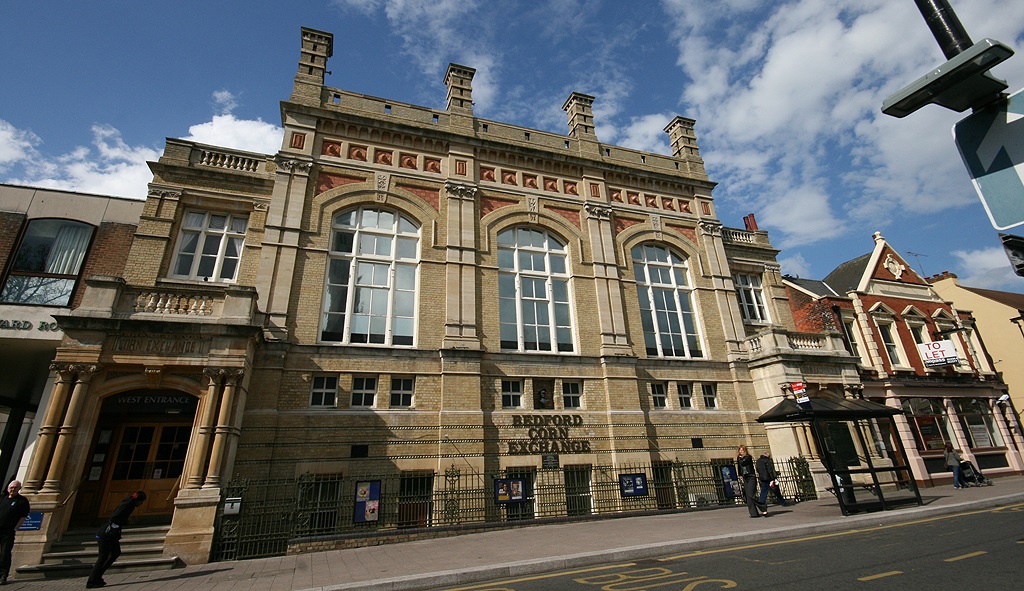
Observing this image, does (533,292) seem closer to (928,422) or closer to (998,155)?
(998,155)

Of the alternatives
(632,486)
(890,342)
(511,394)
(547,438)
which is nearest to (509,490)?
(547,438)

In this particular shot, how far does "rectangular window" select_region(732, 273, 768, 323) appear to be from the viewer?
23.4 m

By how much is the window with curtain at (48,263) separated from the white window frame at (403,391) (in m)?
10.7

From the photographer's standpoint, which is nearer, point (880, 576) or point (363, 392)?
point (880, 576)

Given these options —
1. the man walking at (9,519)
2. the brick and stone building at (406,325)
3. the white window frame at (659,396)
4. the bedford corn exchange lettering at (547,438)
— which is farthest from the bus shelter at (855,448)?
the man walking at (9,519)

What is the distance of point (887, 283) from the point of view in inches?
1055

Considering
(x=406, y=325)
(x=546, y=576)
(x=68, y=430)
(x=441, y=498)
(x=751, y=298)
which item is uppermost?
(x=751, y=298)

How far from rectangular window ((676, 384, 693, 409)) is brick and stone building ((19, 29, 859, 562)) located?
0.20 metres

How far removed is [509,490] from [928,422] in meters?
22.6

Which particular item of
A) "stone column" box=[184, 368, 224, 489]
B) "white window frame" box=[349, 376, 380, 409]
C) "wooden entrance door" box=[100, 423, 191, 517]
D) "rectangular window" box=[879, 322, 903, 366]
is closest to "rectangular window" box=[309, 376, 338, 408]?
"white window frame" box=[349, 376, 380, 409]

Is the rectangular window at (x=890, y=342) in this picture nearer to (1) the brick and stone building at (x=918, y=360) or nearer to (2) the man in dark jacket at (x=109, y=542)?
(1) the brick and stone building at (x=918, y=360)

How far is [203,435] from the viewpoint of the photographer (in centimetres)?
1148

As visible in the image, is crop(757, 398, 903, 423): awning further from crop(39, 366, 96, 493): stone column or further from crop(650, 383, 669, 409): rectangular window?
crop(39, 366, 96, 493): stone column

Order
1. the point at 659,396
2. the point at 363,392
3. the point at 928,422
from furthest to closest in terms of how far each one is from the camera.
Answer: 1. the point at 928,422
2. the point at 659,396
3. the point at 363,392
